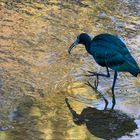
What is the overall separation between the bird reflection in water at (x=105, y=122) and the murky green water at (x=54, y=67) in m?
0.03

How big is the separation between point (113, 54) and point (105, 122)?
1.00m

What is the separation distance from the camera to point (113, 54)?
7.66 metres

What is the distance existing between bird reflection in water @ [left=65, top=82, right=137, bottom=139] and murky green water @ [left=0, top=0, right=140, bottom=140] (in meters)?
0.03

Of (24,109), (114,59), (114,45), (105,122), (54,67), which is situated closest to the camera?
(105,122)

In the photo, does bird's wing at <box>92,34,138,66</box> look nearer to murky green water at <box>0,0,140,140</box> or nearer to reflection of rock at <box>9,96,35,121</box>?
murky green water at <box>0,0,140,140</box>

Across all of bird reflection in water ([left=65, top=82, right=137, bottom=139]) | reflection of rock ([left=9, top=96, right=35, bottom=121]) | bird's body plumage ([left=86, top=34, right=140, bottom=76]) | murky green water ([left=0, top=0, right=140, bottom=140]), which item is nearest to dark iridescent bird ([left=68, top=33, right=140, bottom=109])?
bird's body plumage ([left=86, top=34, right=140, bottom=76])

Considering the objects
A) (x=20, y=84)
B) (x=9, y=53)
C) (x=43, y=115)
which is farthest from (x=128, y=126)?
(x=9, y=53)

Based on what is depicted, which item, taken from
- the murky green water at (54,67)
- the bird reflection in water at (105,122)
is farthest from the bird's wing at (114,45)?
the bird reflection in water at (105,122)

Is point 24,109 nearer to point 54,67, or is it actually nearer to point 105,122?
point 105,122

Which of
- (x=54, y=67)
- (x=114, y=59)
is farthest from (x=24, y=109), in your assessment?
(x=54, y=67)

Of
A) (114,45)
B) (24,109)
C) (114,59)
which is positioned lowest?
(24,109)

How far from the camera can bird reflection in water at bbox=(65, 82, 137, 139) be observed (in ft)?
22.4

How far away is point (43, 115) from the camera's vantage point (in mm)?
7117

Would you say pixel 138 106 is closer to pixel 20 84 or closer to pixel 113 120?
pixel 113 120
